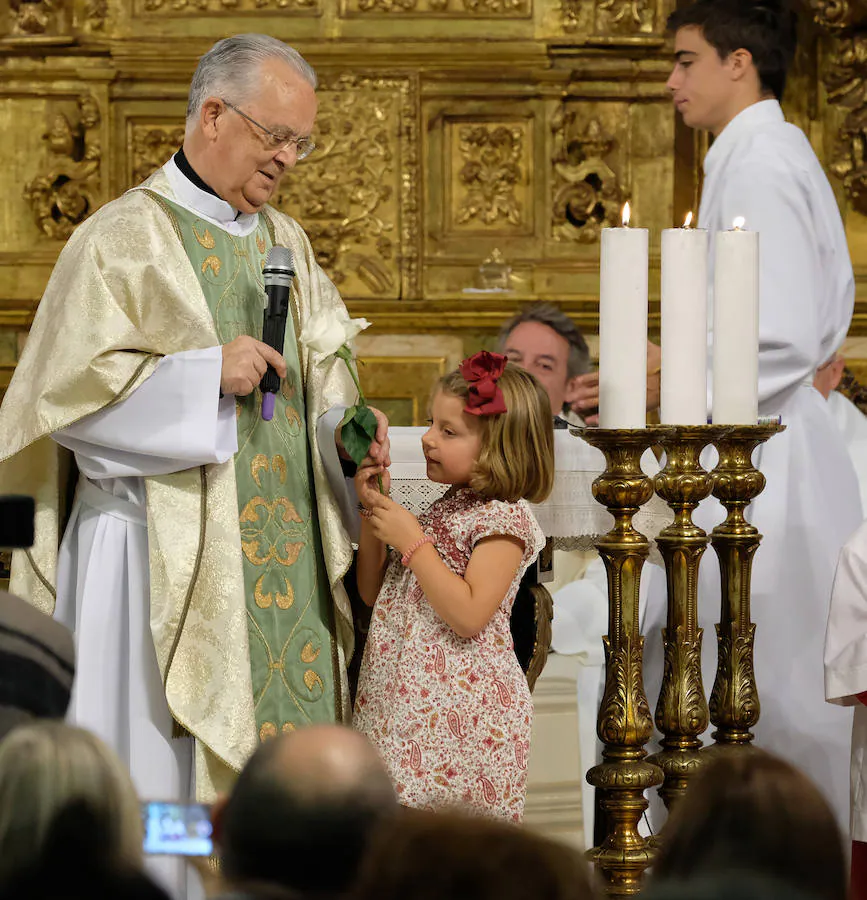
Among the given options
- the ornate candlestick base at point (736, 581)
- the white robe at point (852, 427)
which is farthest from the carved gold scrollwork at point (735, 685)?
the white robe at point (852, 427)

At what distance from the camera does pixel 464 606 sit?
3.01 m

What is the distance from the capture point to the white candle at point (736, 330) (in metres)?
2.77

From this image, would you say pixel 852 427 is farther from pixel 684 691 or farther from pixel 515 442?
pixel 684 691

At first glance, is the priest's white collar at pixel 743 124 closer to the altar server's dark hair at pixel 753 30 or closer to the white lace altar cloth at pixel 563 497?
the altar server's dark hair at pixel 753 30

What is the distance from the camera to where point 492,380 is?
303 cm

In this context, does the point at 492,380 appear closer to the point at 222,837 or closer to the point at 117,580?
the point at 117,580

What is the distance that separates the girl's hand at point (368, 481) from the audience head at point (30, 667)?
1.57 meters

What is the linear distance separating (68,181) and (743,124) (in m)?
3.04

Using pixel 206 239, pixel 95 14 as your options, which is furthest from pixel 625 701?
pixel 95 14

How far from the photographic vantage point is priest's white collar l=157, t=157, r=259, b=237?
324cm

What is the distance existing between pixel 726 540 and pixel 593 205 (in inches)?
145

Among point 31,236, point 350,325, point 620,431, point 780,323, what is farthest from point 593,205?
point 620,431

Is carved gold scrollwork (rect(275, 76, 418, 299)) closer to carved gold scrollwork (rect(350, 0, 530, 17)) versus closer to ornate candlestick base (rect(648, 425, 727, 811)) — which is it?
carved gold scrollwork (rect(350, 0, 530, 17))

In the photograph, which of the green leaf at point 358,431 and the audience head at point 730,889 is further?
the green leaf at point 358,431
